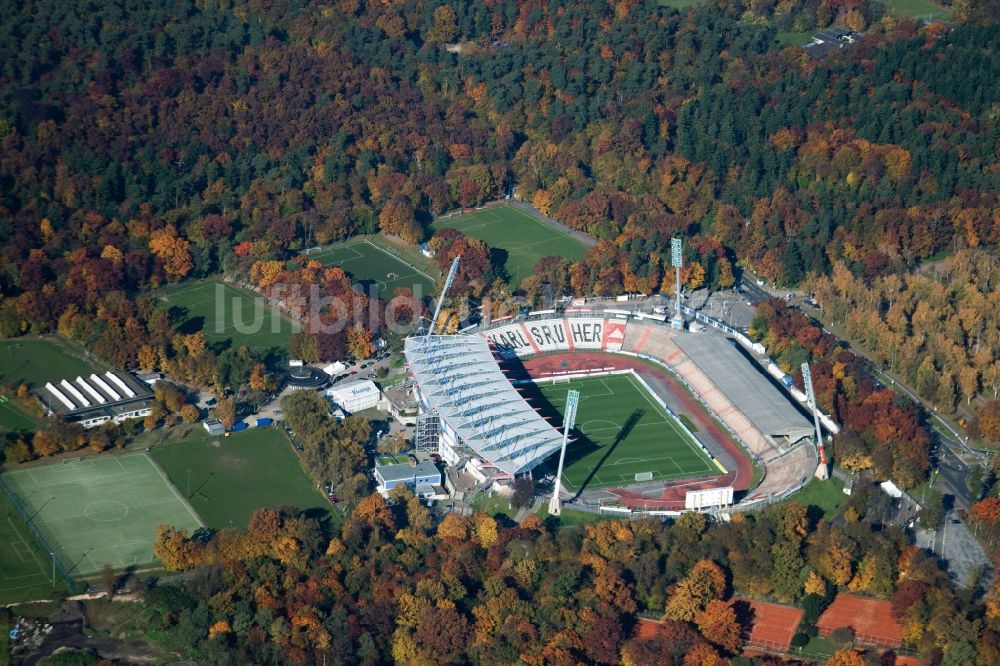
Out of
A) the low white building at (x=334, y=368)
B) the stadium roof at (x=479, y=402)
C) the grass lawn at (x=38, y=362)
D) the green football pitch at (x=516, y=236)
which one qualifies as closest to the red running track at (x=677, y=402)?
the stadium roof at (x=479, y=402)

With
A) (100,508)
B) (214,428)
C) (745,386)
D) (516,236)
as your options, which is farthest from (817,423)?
(100,508)

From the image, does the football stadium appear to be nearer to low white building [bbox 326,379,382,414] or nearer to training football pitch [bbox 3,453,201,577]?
low white building [bbox 326,379,382,414]

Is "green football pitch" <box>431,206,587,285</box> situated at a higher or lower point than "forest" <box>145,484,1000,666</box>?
lower

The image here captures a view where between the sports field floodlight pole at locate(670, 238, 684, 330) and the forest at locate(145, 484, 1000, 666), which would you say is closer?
the forest at locate(145, 484, 1000, 666)

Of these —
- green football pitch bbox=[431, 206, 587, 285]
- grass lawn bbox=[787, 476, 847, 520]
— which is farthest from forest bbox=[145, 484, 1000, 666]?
green football pitch bbox=[431, 206, 587, 285]

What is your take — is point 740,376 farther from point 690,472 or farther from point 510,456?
point 510,456

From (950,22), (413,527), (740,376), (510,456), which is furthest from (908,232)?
(413,527)

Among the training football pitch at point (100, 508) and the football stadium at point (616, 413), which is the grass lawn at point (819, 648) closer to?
the football stadium at point (616, 413)
